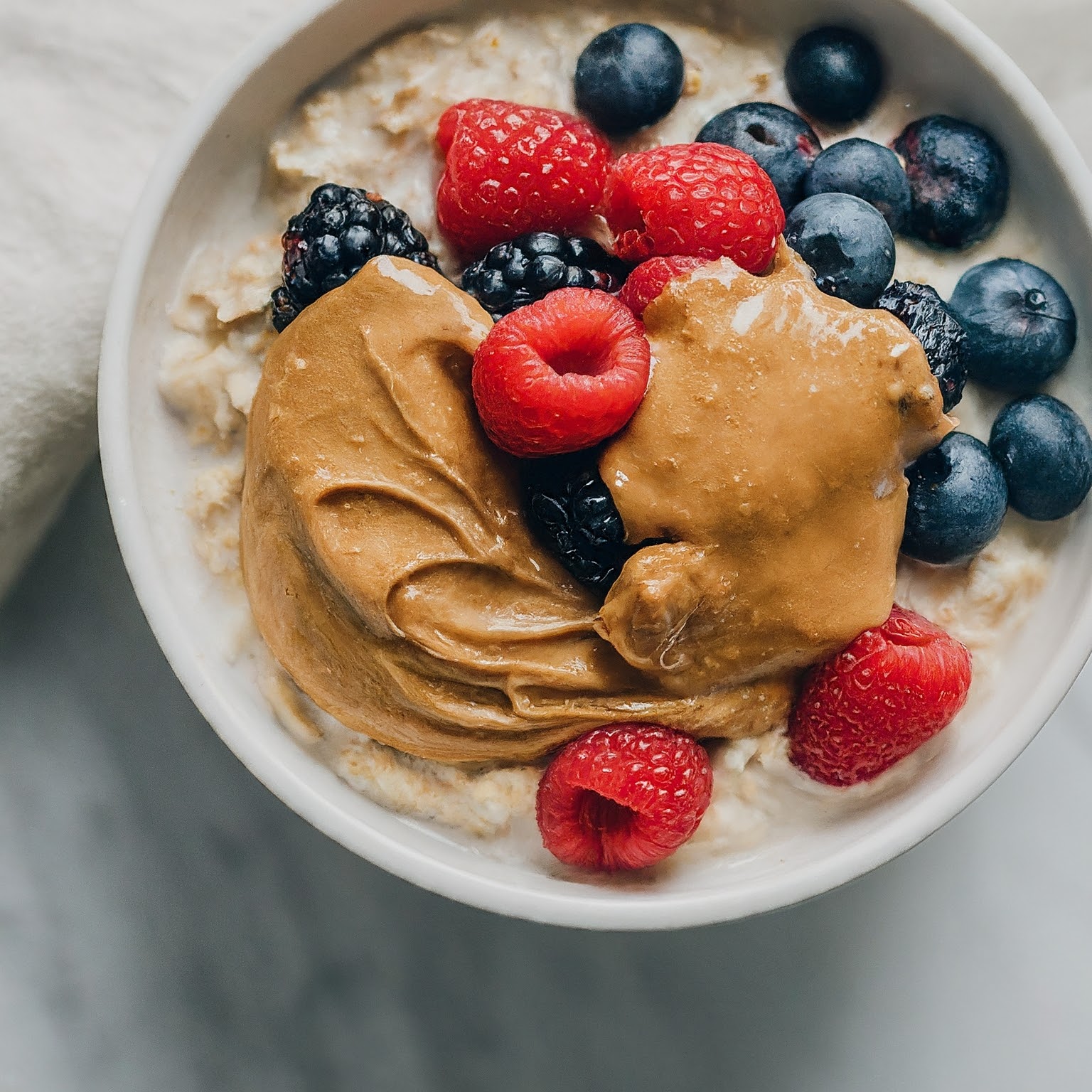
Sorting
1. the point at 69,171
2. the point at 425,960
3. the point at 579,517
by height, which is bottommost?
the point at 425,960

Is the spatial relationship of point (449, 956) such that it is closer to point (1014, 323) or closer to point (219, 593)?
point (219, 593)

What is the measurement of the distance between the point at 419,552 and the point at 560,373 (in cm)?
33

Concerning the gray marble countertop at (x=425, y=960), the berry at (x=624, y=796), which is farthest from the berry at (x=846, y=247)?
the gray marble countertop at (x=425, y=960)

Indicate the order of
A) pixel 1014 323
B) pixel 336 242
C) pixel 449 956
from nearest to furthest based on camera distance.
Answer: pixel 336 242
pixel 1014 323
pixel 449 956

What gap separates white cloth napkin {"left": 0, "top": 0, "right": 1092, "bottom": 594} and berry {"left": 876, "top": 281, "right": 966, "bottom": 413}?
0.99 meters

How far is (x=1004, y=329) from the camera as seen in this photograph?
1762mm

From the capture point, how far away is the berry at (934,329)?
1.68 meters

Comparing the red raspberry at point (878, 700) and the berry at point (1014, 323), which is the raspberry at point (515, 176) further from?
the red raspberry at point (878, 700)

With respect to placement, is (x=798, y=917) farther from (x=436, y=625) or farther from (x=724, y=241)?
(x=724, y=241)

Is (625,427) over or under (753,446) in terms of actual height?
under

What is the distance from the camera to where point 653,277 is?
162cm

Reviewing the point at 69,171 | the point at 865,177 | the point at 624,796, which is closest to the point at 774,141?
the point at 865,177

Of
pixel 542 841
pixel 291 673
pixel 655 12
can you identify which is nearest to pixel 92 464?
pixel 291 673

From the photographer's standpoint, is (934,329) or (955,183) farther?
(955,183)
